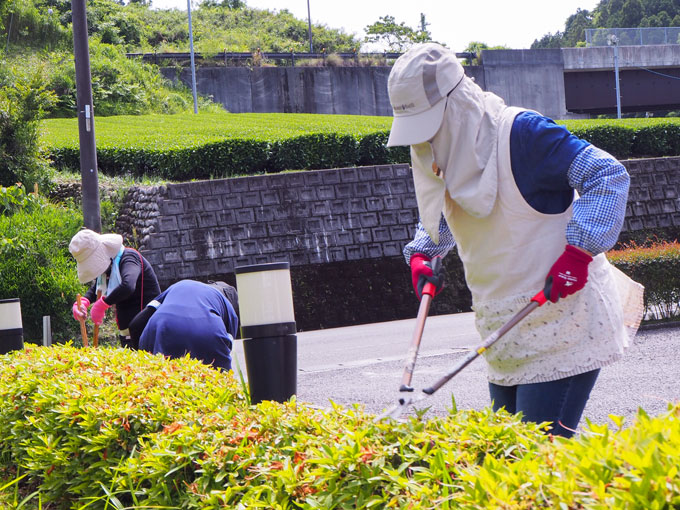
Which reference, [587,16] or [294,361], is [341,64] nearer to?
[294,361]

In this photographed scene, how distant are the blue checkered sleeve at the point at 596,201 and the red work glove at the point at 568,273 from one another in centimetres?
3

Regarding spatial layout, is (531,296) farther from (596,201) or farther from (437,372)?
(437,372)

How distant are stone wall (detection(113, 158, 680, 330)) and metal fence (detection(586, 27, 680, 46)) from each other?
25.8 m

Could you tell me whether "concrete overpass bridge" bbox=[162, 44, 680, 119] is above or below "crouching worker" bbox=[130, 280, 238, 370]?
above

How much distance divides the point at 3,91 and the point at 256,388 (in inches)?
524

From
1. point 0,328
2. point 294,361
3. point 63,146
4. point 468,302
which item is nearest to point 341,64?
point 63,146

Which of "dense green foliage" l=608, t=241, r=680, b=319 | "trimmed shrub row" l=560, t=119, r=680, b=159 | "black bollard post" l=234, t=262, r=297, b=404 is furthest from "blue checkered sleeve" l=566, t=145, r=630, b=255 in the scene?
"trimmed shrub row" l=560, t=119, r=680, b=159

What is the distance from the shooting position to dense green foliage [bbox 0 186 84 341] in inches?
434

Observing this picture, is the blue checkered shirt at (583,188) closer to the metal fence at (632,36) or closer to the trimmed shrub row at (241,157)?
the trimmed shrub row at (241,157)

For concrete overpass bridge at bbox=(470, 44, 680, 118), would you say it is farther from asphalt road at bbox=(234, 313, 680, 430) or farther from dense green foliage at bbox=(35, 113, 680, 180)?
asphalt road at bbox=(234, 313, 680, 430)

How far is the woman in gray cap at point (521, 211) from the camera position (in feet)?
8.38

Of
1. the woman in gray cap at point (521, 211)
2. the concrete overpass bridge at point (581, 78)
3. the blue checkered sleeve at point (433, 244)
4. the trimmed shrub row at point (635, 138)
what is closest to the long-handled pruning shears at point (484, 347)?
the woman in gray cap at point (521, 211)

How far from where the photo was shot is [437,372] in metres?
8.25

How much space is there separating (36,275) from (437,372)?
19.7ft
